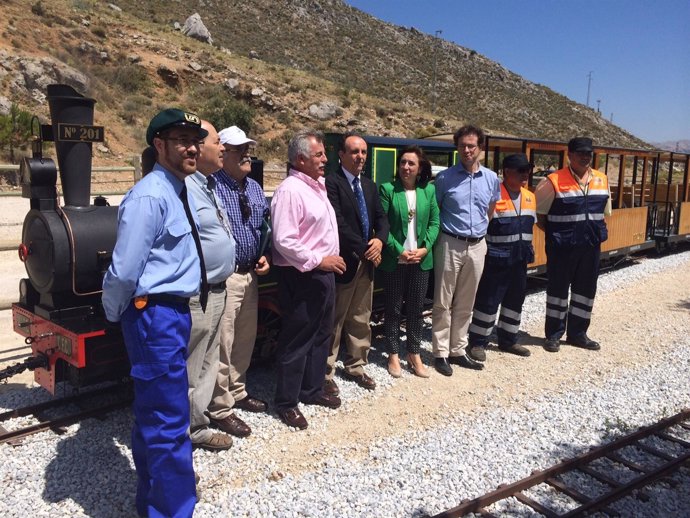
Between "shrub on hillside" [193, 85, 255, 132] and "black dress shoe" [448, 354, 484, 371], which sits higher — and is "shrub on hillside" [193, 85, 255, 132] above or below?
above

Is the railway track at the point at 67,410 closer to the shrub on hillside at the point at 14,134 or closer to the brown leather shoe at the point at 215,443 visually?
the brown leather shoe at the point at 215,443

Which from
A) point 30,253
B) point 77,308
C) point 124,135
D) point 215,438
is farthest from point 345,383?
point 124,135

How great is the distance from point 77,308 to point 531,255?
425 centimetres

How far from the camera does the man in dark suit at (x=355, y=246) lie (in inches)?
183

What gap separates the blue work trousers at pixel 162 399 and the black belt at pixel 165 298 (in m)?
0.02

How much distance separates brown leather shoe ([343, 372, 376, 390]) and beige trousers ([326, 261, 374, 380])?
34 millimetres

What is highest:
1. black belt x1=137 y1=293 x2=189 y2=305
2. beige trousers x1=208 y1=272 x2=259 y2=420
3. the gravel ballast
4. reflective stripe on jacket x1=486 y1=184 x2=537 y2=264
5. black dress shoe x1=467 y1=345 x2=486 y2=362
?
reflective stripe on jacket x1=486 y1=184 x2=537 y2=264

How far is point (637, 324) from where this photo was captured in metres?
7.43

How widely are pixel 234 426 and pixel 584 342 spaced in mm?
4191

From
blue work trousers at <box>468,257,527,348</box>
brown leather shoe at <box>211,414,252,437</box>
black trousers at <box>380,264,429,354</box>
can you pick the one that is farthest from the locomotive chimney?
blue work trousers at <box>468,257,527,348</box>

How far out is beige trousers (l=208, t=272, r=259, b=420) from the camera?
4.11 meters

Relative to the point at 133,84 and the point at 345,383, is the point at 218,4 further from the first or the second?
the point at 345,383

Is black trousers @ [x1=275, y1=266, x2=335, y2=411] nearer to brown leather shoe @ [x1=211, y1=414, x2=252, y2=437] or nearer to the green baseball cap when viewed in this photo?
brown leather shoe @ [x1=211, y1=414, x2=252, y2=437]

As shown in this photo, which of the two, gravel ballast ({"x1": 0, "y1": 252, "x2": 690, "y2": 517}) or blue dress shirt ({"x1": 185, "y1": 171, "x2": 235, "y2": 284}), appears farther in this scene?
gravel ballast ({"x1": 0, "y1": 252, "x2": 690, "y2": 517})
